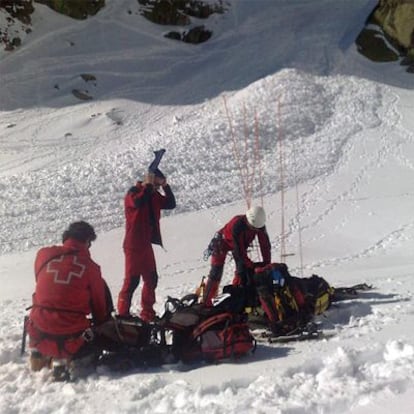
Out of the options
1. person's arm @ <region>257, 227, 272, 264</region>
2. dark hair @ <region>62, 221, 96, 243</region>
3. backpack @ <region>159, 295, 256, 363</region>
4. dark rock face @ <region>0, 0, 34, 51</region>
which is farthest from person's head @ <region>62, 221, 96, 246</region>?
dark rock face @ <region>0, 0, 34, 51</region>

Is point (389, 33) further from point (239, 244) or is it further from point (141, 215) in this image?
point (141, 215)

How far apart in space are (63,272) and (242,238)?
2187 mm

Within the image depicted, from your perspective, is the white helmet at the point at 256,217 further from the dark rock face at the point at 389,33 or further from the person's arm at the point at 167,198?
the dark rock face at the point at 389,33

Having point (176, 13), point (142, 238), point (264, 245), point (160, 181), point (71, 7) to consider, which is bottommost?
point (264, 245)

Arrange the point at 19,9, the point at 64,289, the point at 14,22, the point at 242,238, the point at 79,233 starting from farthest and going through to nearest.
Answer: the point at 19,9
the point at 14,22
the point at 242,238
the point at 79,233
the point at 64,289

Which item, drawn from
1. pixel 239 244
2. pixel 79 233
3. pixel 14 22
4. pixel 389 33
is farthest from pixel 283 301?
pixel 389 33

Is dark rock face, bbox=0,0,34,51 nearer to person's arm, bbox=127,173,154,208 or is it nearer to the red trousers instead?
person's arm, bbox=127,173,154,208

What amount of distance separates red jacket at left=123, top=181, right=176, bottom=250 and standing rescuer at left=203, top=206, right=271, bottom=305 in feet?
2.28

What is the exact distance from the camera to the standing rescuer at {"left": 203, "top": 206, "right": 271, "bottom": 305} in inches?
244

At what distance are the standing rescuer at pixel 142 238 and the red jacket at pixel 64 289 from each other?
140cm

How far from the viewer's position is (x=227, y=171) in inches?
517

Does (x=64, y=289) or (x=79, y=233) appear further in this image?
(x=79, y=233)

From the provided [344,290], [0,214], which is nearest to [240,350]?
[344,290]

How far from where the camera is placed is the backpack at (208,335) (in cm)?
481
